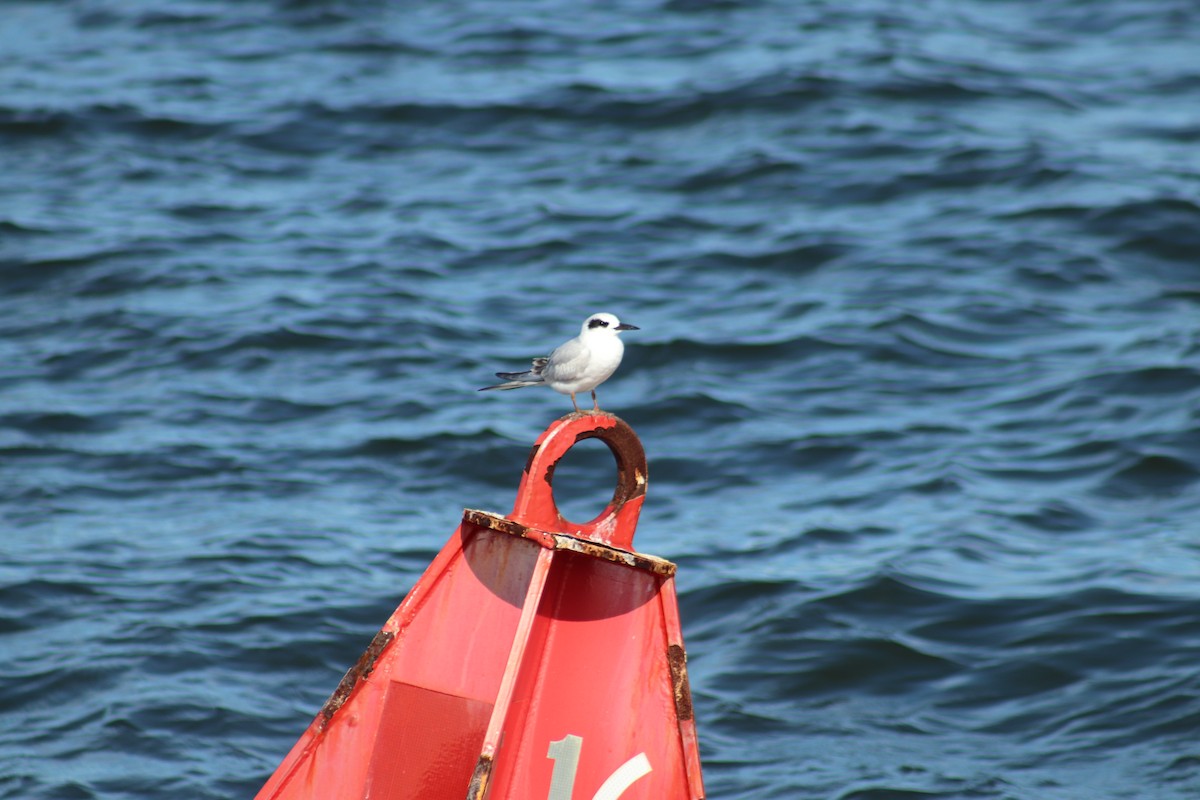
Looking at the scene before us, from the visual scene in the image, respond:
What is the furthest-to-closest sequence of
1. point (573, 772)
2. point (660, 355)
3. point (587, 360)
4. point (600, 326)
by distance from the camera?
point (660, 355)
point (600, 326)
point (587, 360)
point (573, 772)

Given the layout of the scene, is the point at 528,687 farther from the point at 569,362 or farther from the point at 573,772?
the point at 569,362

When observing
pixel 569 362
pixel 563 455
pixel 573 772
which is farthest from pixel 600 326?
pixel 573 772

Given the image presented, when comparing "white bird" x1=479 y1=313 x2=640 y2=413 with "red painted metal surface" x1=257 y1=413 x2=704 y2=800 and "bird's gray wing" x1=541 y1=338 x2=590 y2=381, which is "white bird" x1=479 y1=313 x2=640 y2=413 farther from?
"red painted metal surface" x1=257 y1=413 x2=704 y2=800

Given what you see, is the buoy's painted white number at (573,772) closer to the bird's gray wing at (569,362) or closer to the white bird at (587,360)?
the white bird at (587,360)

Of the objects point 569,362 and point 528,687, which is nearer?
point 528,687

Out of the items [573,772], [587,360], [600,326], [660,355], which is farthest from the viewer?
[660,355]

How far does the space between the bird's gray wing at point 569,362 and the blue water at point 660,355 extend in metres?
1.84

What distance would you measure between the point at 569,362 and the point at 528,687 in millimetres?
1135

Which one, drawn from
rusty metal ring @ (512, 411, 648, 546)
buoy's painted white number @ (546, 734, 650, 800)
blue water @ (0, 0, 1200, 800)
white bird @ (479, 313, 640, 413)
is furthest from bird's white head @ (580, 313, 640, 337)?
blue water @ (0, 0, 1200, 800)

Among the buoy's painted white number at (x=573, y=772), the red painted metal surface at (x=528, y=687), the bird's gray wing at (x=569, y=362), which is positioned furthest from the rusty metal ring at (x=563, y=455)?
the bird's gray wing at (x=569, y=362)

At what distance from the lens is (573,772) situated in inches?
137

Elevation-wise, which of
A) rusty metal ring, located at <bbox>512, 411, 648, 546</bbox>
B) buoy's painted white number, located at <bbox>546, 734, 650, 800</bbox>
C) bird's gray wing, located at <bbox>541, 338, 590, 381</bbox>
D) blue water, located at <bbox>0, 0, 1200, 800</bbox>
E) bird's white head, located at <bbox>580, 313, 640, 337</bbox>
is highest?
blue water, located at <bbox>0, 0, 1200, 800</bbox>

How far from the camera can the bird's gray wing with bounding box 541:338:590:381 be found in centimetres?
424

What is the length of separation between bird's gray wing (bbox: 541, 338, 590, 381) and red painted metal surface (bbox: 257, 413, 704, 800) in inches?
28.7
